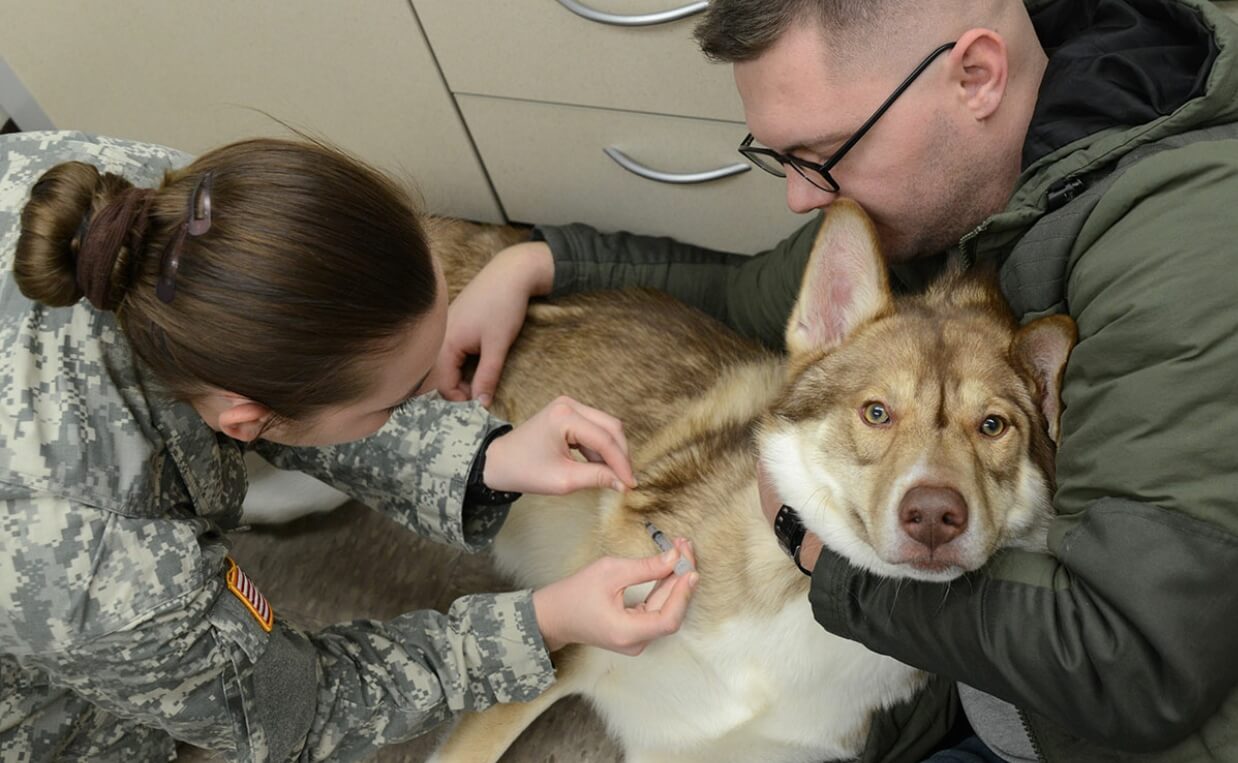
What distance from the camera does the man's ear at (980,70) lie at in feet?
4.60

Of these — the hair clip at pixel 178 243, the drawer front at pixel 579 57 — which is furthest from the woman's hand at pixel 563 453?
the drawer front at pixel 579 57

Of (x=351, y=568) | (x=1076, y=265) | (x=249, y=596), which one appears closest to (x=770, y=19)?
(x=1076, y=265)

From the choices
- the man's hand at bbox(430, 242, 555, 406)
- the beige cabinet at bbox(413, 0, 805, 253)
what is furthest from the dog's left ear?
the man's hand at bbox(430, 242, 555, 406)

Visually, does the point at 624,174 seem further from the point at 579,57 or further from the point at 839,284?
the point at 839,284

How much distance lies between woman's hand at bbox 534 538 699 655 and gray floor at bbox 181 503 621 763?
66 centimetres

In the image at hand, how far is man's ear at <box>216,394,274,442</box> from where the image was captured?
134 cm

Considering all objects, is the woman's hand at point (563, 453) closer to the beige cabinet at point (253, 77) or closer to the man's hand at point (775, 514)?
the man's hand at point (775, 514)

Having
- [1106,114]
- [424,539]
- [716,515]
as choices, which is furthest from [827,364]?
[424,539]

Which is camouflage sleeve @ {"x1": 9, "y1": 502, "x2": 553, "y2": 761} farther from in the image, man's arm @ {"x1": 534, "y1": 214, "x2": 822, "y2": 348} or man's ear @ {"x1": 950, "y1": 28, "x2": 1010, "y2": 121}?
man's ear @ {"x1": 950, "y1": 28, "x2": 1010, "y2": 121}

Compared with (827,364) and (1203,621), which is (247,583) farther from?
(1203,621)

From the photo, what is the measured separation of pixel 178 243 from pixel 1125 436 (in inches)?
44.8

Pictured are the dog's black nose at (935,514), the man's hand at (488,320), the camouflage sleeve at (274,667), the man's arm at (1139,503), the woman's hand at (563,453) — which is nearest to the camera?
Result: the man's arm at (1139,503)

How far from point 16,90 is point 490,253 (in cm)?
149

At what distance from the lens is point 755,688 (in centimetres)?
164
